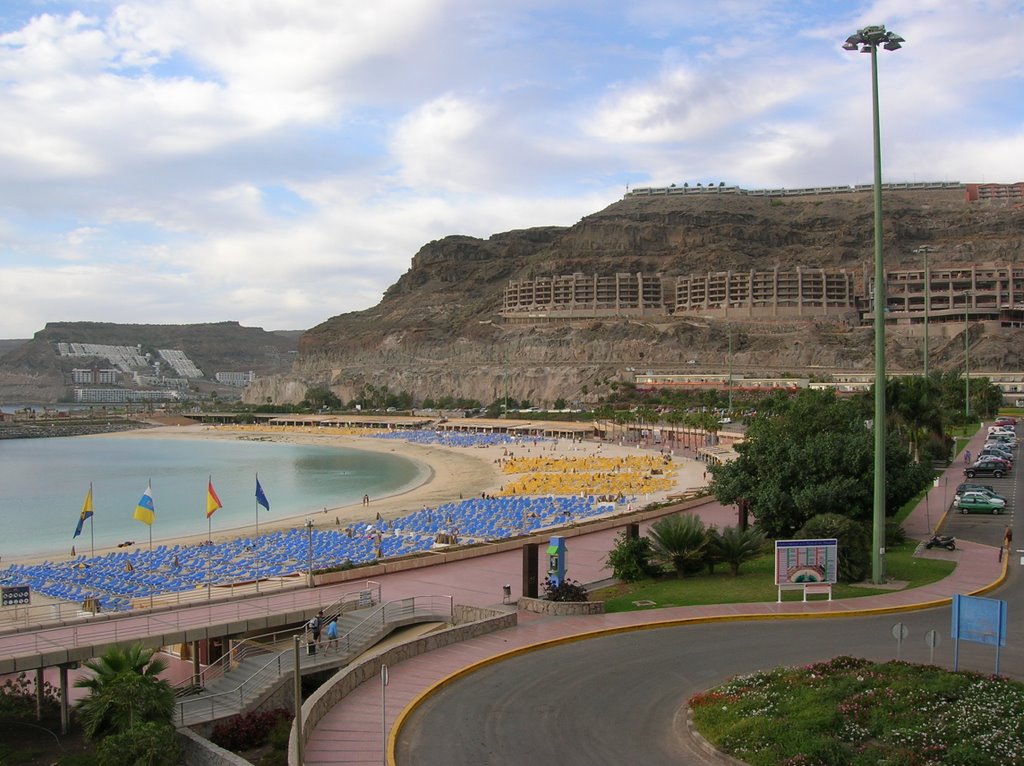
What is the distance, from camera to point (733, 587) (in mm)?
19859

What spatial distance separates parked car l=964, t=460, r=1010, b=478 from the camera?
39406 millimetres

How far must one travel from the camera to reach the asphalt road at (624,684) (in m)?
10.9

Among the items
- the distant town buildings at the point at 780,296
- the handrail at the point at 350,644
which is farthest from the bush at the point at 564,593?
the distant town buildings at the point at 780,296

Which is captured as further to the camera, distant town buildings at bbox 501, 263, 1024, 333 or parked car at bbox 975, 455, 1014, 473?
distant town buildings at bbox 501, 263, 1024, 333

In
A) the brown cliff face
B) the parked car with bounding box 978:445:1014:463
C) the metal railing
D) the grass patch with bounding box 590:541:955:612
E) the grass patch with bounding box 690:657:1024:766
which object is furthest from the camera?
the brown cliff face

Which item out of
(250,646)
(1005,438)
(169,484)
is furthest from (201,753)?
(169,484)

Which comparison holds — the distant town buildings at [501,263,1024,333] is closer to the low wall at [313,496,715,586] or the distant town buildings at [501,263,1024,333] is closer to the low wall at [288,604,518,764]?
the low wall at [313,496,715,586]

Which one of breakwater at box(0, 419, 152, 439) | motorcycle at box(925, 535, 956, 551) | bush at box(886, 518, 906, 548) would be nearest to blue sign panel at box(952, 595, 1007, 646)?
motorcycle at box(925, 535, 956, 551)

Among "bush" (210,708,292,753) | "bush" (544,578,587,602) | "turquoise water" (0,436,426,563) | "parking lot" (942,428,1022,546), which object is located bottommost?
"turquoise water" (0,436,426,563)

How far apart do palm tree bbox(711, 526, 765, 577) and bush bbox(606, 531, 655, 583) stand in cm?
154

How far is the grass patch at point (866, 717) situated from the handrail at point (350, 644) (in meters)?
6.85

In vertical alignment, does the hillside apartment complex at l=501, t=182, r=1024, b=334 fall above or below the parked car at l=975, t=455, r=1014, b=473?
above

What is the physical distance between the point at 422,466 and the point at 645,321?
221 feet

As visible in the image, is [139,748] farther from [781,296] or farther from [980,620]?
[781,296]
